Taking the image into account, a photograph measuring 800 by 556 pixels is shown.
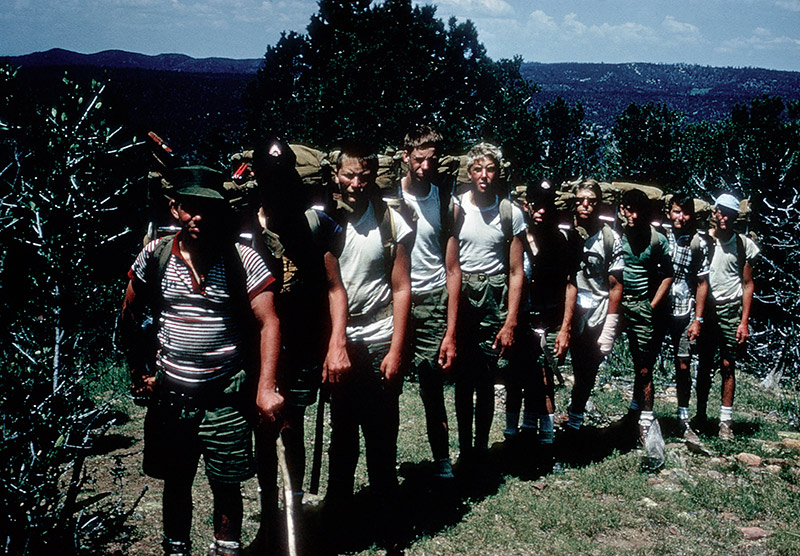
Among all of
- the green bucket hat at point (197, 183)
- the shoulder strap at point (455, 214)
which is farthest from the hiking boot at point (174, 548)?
the shoulder strap at point (455, 214)

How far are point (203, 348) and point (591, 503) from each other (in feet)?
10.2

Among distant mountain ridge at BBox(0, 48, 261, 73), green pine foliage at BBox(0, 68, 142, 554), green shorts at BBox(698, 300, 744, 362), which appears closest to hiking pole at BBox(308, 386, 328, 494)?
green pine foliage at BBox(0, 68, 142, 554)

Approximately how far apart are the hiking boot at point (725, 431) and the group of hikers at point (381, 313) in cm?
1

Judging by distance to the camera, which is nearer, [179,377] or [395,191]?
[179,377]

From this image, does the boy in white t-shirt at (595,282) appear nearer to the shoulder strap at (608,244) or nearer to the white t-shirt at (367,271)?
the shoulder strap at (608,244)

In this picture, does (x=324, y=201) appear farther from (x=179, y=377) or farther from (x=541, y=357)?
(x=541, y=357)

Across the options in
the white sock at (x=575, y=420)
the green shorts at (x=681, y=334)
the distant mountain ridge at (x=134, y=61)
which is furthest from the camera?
the distant mountain ridge at (x=134, y=61)

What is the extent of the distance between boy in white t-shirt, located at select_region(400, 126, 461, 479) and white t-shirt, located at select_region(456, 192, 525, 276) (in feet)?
1.08

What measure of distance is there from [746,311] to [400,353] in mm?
3774

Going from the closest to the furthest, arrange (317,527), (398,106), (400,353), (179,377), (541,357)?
(179,377), (400,353), (317,527), (541,357), (398,106)

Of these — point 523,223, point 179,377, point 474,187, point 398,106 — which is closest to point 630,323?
point 523,223

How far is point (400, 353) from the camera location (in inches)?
142

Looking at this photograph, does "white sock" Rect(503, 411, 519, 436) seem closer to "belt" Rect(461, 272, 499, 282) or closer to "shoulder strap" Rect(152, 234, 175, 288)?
"belt" Rect(461, 272, 499, 282)

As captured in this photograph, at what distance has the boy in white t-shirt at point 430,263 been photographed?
4.20 metres
